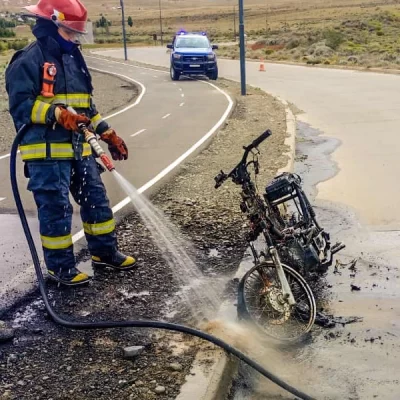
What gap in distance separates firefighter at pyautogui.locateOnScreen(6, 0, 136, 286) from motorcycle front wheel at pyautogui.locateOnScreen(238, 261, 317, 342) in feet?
4.67

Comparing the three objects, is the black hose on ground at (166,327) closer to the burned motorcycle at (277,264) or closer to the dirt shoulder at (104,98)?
the burned motorcycle at (277,264)

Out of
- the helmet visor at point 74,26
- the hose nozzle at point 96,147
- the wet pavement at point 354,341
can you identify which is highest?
the helmet visor at point 74,26

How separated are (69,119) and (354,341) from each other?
8.20 ft

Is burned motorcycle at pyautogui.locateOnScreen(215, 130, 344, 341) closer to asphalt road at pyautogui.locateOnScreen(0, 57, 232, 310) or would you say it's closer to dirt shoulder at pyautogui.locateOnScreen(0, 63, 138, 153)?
asphalt road at pyautogui.locateOnScreen(0, 57, 232, 310)

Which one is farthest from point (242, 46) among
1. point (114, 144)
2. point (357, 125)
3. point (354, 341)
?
point (354, 341)

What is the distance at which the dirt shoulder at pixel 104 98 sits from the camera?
1507 cm

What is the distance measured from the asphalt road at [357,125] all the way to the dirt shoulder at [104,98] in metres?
5.38

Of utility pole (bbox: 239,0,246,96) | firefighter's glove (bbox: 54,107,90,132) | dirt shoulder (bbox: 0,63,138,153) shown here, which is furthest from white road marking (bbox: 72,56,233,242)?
dirt shoulder (bbox: 0,63,138,153)

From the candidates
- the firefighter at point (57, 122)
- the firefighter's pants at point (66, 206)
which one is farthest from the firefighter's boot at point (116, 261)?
the firefighter at point (57, 122)

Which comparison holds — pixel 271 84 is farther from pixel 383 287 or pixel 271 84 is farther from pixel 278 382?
pixel 278 382

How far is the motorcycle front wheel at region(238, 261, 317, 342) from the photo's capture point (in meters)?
4.50

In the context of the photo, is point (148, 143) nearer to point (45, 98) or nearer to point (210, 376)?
point (45, 98)

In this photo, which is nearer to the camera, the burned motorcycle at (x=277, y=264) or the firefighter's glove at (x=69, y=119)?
the burned motorcycle at (x=277, y=264)

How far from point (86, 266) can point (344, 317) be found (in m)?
2.36
